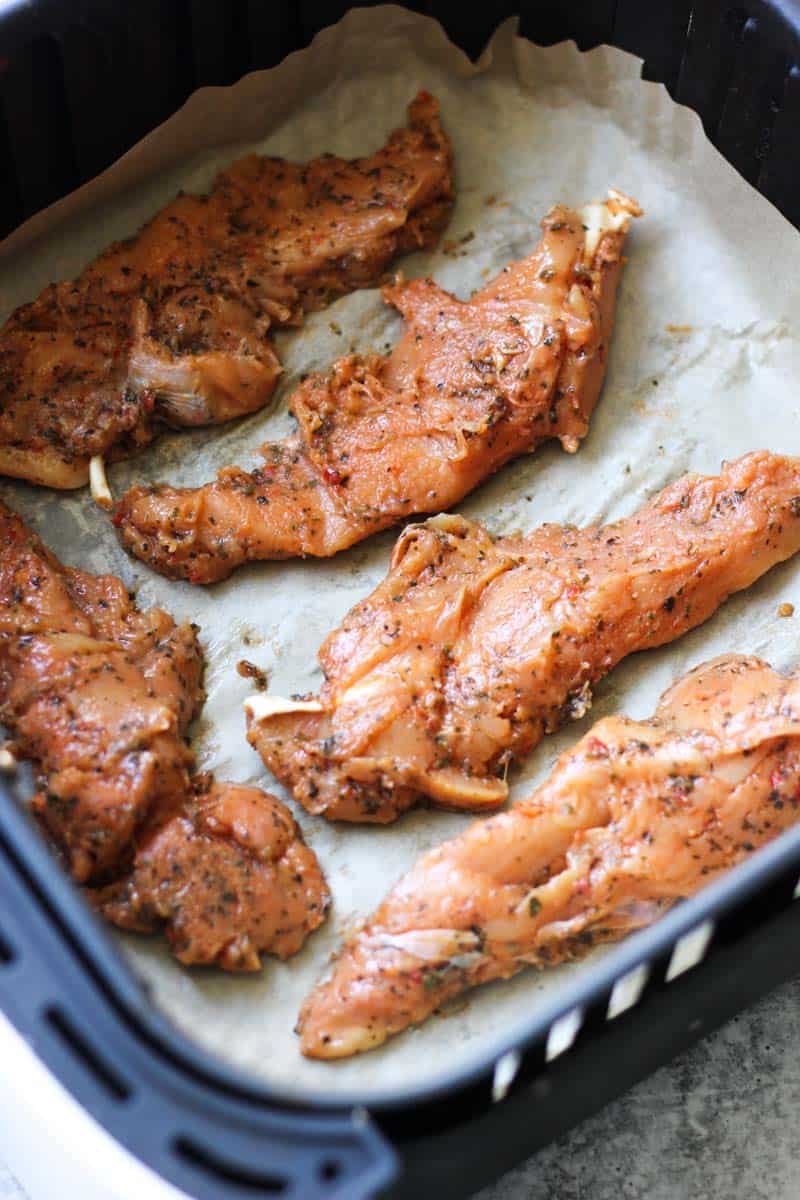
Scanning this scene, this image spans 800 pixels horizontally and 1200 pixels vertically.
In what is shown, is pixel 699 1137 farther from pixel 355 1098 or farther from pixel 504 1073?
pixel 355 1098

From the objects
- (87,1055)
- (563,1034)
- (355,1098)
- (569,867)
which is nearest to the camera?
(355,1098)

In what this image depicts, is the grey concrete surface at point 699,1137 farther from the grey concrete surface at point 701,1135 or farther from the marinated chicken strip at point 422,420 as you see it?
the marinated chicken strip at point 422,420

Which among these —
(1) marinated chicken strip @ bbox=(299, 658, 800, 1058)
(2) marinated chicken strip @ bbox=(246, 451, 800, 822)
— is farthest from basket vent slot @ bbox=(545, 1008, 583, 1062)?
(2) marinated chicken strip @ bbox=(246, 451, 800, 822)

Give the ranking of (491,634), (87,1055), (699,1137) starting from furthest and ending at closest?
1. (491,634)
2. (699,1137)
3. (87,1055)

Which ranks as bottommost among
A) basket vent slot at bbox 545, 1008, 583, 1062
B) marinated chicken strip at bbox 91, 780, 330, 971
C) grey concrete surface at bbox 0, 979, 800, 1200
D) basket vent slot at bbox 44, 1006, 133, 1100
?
grey concrete surface at bbox 0, 979, 800, 1200

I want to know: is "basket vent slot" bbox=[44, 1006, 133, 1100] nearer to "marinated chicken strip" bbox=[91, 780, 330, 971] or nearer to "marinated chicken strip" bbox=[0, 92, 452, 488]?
"marinated chicken strip" bbox=[91, 780, 330, 971]

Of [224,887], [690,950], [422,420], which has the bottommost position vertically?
[224,887]

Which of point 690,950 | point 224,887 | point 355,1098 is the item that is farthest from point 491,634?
point 355,1098
